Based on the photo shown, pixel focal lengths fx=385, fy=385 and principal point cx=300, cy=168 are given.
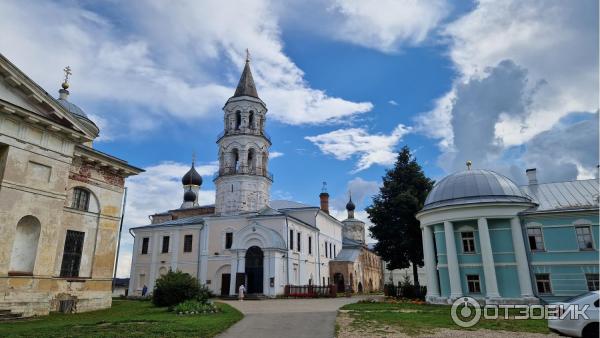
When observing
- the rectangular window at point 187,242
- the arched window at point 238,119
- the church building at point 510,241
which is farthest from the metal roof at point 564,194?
the rectangular window at point 187,242

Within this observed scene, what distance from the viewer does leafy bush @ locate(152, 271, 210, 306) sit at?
17.3m

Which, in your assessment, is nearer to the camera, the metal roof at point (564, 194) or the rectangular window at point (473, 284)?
the rectangular window at point (473, 284)

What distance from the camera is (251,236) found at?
30703mm

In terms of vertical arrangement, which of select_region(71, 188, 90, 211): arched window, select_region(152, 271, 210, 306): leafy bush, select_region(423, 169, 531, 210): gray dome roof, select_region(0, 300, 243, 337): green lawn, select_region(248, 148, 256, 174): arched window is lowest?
select_region(0, 300, 243, 337): green lawn

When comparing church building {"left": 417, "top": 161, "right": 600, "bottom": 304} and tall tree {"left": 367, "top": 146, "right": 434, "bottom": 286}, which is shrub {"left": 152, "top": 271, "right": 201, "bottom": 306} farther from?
tall tree {"left": 367, "top": 146, "right": 434, "bottom": 286}

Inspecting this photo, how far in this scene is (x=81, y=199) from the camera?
1827 cm

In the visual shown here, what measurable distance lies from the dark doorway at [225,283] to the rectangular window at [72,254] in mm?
15654

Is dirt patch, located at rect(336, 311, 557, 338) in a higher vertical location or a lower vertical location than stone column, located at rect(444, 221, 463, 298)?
lower

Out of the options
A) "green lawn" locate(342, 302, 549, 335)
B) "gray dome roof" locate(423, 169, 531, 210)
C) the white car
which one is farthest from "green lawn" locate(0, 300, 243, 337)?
"gray dome roof" locate(423, 169, 531, 210)

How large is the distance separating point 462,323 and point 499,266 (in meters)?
8.75

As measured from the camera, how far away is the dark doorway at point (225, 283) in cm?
3188

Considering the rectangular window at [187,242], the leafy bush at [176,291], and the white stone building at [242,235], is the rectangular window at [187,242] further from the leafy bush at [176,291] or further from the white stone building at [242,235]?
the leafy bush at [176,291]

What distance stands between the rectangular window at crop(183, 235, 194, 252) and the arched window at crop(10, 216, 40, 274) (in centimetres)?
2010

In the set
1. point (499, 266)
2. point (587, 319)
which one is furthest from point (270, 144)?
point (587, 319)
